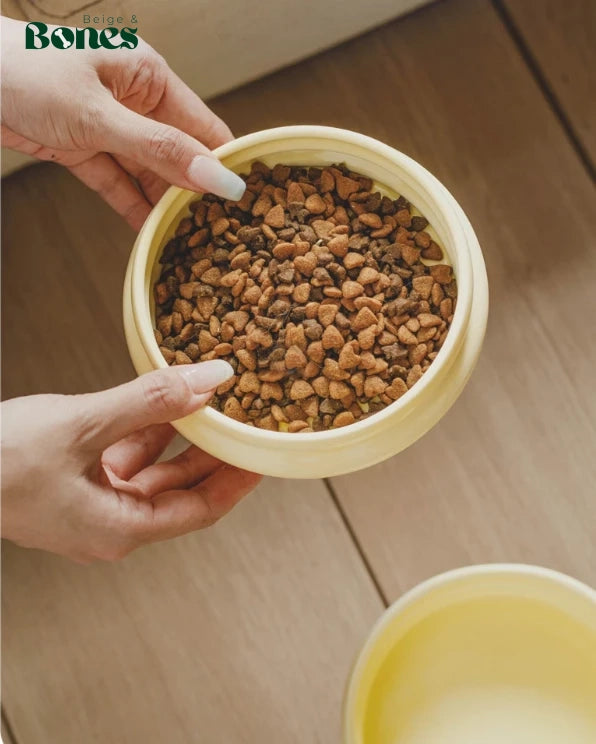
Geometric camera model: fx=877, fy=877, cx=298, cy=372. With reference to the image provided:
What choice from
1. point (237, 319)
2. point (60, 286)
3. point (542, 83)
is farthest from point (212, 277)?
point (542, 83)

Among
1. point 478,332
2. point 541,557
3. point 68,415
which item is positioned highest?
point 68,415

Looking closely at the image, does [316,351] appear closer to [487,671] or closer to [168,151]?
[168,151]

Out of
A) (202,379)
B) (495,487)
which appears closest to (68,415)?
(202,379)

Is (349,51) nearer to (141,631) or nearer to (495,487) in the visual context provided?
(495,487)

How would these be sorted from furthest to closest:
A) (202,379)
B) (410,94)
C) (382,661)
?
(410,94), (382,661), (202,379)

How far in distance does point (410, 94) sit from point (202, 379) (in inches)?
14.6

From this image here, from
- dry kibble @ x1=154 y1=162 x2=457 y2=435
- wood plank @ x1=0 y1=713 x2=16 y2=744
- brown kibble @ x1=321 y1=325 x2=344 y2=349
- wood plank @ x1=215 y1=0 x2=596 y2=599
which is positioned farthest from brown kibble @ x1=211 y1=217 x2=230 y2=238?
wood plank @ x1=0 y1=713 x2=16 y2=744

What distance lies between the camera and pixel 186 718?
742 mm

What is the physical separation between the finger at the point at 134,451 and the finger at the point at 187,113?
0.73 ft

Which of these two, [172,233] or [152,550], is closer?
[172,233]

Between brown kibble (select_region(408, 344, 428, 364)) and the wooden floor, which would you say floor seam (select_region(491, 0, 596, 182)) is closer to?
the wooden floor

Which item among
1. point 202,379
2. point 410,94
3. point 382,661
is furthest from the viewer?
point 410,94

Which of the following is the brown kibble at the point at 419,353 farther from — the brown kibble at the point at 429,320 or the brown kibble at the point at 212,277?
the brown kibble at the point at 212,277

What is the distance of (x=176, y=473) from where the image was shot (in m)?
0.65
